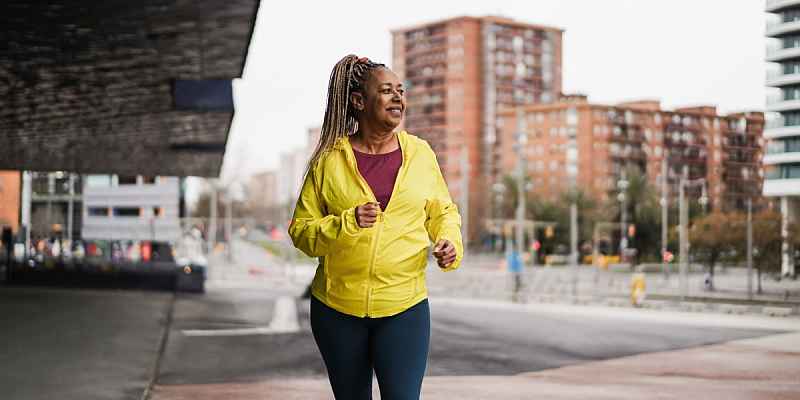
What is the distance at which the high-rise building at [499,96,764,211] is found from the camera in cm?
2138

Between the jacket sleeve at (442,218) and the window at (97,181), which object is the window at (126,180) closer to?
the window at (97,181)

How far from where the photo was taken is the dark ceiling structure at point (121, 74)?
10984mm

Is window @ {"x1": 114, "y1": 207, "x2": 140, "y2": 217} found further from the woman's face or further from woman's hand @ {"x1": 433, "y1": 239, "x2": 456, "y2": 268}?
woman's hand @ {"x1": 433, "y1": 239, "x2": 456, "y2": 268}

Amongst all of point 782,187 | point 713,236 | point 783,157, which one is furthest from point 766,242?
point 713,236

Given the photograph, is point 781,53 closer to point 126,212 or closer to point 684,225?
point 684,225

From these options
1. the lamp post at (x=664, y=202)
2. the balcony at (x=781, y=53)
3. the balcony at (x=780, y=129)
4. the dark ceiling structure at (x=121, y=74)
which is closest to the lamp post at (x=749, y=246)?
the balcony at (x=780, y=129)

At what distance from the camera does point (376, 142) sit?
3344 mm

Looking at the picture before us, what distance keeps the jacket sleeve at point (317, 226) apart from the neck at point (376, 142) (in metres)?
0.18

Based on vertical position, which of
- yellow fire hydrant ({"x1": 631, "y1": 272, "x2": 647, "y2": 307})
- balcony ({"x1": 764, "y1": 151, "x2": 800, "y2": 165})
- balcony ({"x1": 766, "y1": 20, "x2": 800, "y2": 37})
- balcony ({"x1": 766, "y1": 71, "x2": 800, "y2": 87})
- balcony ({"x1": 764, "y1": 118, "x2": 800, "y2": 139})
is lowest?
yellow fire hydrant ({"x1": 631, "y1": 272, "x2": 647, "y2": 307})

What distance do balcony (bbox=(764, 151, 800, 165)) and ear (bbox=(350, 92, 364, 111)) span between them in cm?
1517

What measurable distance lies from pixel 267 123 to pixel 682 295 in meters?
66.6

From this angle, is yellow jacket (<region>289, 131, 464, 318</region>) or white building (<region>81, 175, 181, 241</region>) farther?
white building (<region>81, 175, 181, 241</region>)

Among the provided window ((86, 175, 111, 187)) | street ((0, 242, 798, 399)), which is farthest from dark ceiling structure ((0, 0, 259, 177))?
window ((86, 175, 111, 187))

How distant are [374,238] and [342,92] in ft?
1.69
